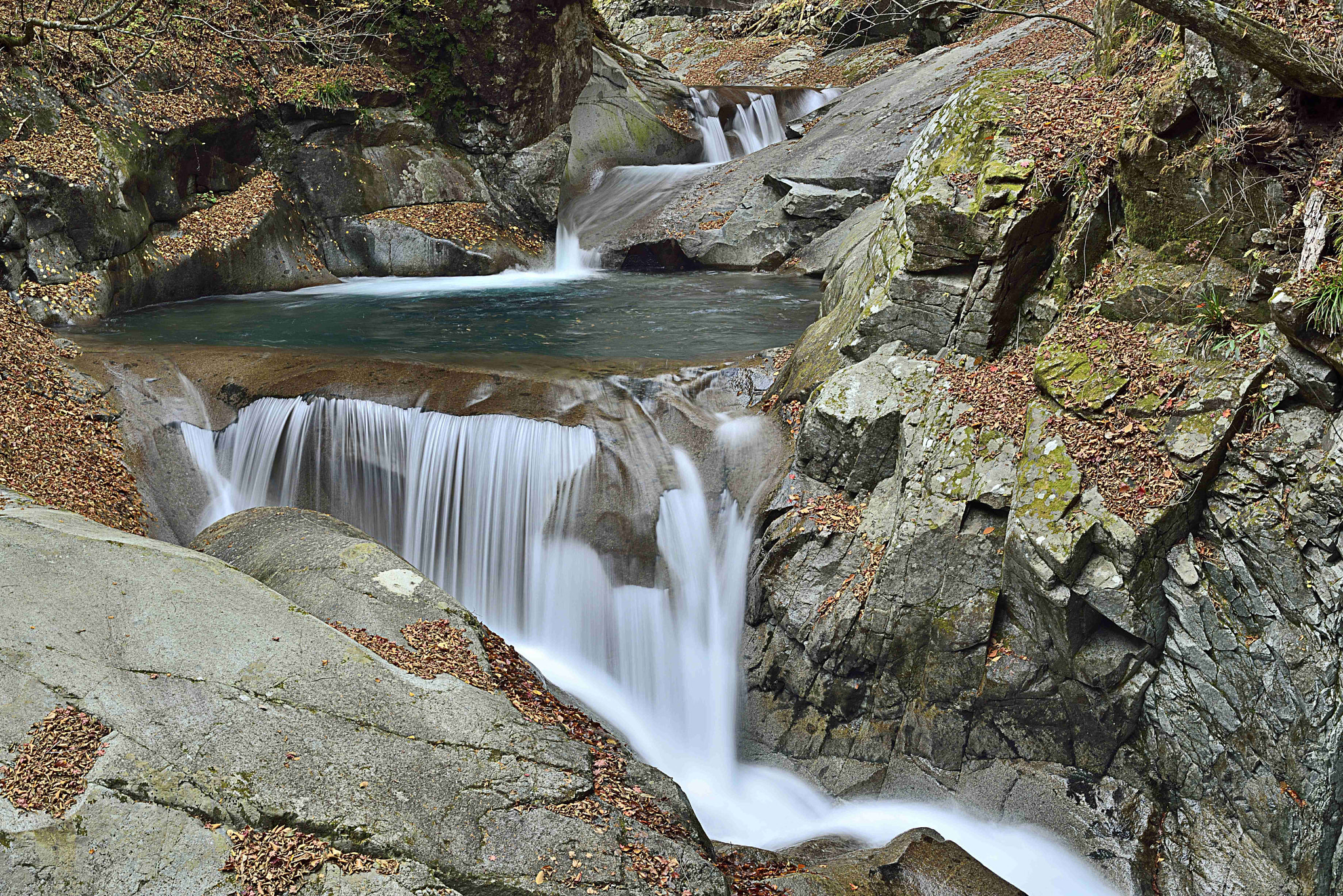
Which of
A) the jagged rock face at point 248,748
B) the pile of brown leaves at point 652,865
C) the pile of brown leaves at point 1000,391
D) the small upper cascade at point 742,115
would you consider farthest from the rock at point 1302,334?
the small upper cascade at point 742,115

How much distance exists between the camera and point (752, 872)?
5.18 m

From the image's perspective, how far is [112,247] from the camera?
1203 centimetres

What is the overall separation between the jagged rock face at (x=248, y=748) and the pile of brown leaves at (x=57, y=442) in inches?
92.2

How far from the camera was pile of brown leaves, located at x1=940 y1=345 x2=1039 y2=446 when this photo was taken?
22.0 feet

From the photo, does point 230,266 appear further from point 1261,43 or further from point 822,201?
point 1261,43

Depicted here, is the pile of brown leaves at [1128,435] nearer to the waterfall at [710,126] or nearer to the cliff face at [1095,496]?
the cliff face at [1095,496]

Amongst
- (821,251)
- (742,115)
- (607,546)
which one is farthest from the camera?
(742,115)

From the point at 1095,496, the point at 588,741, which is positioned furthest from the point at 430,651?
the point at 1095,496

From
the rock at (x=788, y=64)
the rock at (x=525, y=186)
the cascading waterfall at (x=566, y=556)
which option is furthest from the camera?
the rock at (x=788, y=64)

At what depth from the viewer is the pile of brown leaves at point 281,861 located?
146 inches

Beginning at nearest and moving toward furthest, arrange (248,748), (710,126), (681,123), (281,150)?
(248,748), (281,150), (681,123), (710,126)

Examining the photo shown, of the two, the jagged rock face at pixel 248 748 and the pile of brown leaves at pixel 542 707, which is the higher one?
the jagged rock face at pixel 248 748

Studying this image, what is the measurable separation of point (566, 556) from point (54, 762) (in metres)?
4.52

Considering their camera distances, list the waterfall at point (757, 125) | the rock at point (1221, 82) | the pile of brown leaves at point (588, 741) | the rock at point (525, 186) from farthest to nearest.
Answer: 1. the waterfall at point (757, 125)
2. the rock at point (525, 186)
3. the rock at point (1221, 82)
4. the pile of brown leaves at point (588, 741)
